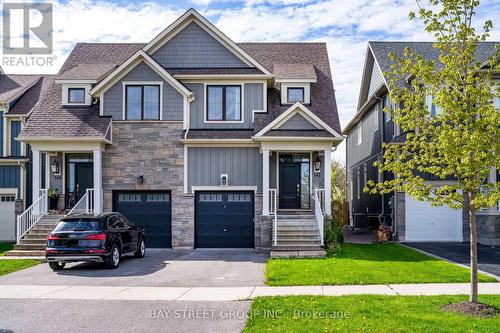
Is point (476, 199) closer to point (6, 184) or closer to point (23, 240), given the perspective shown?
point (23, 240)

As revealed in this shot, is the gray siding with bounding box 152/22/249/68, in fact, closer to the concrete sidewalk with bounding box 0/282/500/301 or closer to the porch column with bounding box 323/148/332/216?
the porch column with bounding box 323/148/332/216

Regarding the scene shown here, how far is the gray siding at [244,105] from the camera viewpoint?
1998 cm

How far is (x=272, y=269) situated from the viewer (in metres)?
13.6

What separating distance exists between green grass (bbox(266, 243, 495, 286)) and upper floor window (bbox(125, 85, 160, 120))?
7939 mm

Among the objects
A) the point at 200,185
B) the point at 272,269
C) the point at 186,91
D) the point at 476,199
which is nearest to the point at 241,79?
the point at 186,91

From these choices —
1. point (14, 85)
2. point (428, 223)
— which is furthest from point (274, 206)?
point (14, 85)

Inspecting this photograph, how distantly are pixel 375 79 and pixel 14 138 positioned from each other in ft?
58.9

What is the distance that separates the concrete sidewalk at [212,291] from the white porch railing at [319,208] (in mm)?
5840

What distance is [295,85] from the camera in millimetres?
20547

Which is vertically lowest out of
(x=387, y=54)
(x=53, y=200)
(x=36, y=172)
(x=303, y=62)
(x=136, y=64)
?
(x=53, y=200)

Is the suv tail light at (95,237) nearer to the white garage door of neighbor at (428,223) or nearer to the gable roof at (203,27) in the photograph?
the gable roof at (203,27)

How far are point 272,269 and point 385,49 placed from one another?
53.2 feet

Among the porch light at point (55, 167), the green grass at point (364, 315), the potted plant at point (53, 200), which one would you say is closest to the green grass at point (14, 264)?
the potted plant at point (53, 200)

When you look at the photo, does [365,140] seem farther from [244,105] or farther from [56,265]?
[56,265]
